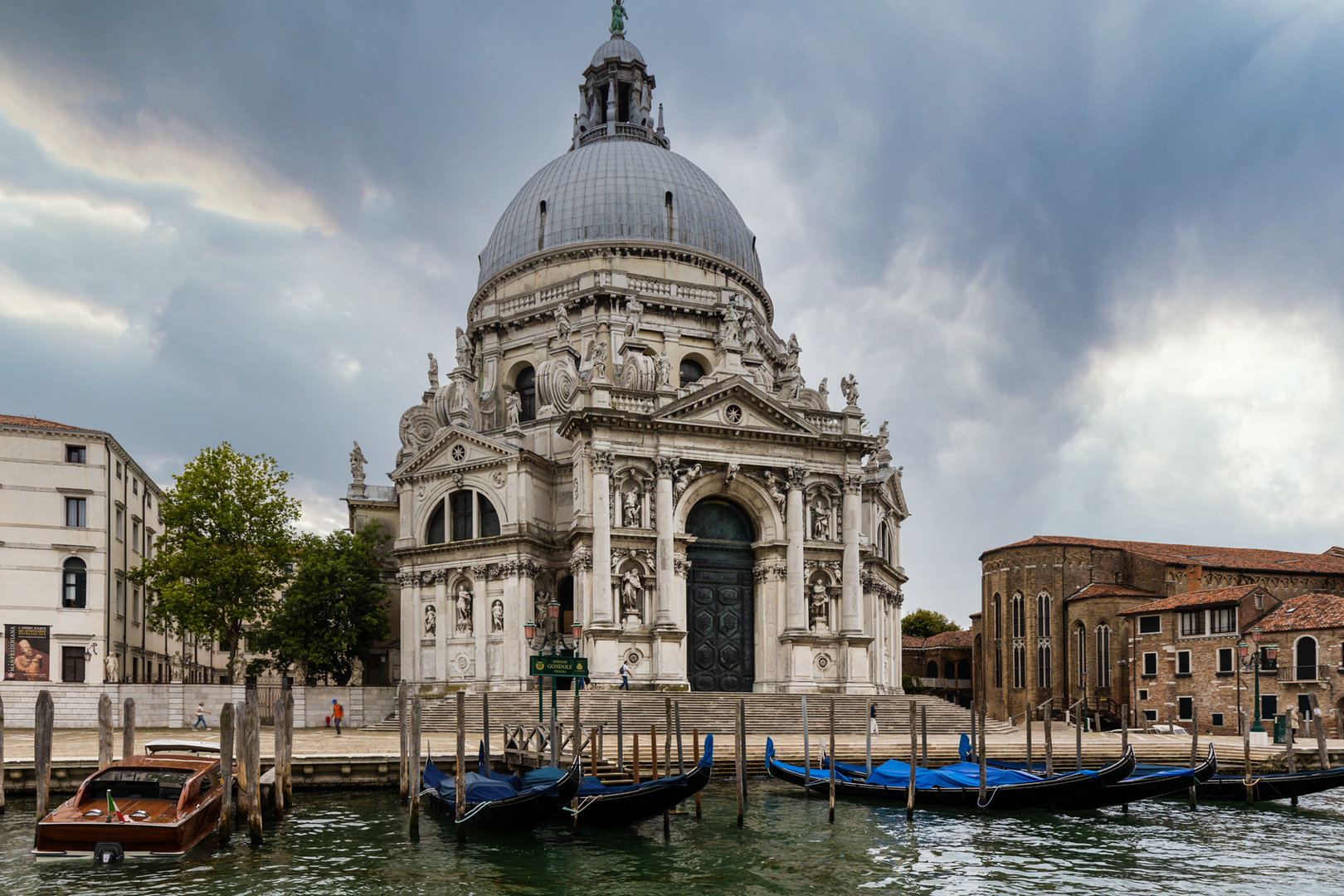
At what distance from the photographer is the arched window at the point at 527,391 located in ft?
140

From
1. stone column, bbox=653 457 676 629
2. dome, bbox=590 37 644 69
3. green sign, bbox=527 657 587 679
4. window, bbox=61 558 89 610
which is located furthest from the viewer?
dome, bbox=590 37 644 69

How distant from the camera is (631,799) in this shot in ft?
61.1

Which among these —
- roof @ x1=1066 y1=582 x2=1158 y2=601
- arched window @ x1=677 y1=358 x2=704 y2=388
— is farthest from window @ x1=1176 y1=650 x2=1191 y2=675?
arched window @ x1=677 y1=358 x2=704 y2=388

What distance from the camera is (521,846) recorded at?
57.7 ft

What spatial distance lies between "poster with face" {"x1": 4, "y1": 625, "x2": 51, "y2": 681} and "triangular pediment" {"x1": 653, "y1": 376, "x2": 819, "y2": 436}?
19792 millimetres

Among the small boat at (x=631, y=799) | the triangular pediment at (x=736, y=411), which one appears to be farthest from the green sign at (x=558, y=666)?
the triangular pediment at (x=736, y=411)

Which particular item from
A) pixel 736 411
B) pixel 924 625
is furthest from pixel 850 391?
pixel 924 625

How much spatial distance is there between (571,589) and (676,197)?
16.4 m

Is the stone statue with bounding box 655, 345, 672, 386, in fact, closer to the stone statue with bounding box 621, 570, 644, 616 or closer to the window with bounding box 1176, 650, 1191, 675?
the stone statue with bounding box 621, 570, 644, 616

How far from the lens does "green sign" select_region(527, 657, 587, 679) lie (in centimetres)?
2484

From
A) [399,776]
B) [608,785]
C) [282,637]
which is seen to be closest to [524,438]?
[282,637]

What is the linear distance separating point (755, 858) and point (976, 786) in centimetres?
597

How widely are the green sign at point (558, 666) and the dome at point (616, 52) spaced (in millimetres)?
32880

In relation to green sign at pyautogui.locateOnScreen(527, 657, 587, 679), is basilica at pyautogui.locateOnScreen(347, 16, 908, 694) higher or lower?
higher
